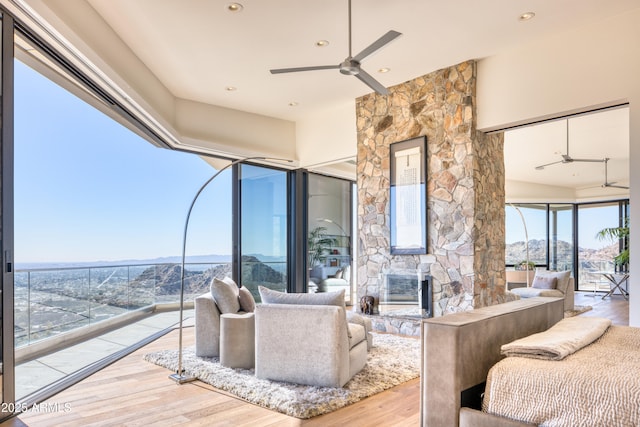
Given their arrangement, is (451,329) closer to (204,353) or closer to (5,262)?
(5,262)

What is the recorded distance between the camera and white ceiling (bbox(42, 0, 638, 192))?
12.8 feet

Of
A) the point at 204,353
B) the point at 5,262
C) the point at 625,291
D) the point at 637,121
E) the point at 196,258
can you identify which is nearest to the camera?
the point at 5,262

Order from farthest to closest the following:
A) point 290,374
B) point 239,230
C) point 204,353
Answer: point 239,230, point 204,353, point 290,374

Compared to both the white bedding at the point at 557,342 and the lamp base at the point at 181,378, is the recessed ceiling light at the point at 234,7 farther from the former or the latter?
the white bedding at the point at 557,342

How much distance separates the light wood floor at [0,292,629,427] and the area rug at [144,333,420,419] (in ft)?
0.22

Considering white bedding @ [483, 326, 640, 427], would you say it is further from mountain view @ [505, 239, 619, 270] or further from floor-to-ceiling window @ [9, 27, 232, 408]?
mountain view @ [505, 239, 619, 270]

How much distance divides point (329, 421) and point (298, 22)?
11.2 ft

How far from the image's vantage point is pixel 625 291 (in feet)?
33.9

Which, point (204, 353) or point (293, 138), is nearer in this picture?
point (204, 353)

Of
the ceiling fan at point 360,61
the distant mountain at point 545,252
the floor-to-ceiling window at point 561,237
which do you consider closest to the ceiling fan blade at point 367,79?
the ceiling fan at point 360,61

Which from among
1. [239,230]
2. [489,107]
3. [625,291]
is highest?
[489,107]

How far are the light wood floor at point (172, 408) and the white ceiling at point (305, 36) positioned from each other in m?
2.89

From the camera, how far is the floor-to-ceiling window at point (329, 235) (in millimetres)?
7859

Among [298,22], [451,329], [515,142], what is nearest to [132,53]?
[298,22]
